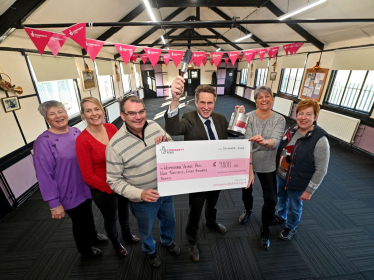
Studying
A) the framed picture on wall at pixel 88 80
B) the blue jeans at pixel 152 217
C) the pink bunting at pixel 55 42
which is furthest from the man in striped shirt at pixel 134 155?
→ the framed picture on wall at pixel 88 80

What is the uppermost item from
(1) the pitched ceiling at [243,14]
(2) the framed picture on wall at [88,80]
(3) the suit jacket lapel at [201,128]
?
(1) the pitched ceiling at [243,14]

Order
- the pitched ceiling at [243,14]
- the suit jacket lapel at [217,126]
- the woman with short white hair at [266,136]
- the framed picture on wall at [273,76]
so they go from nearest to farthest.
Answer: the suit jacket lapel at [217,126], the woman with short white hair at [266,136], the pitched ceiling at [243,14], the framed picture on wall at [273,76]

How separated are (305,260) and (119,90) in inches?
341

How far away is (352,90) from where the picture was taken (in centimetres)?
441

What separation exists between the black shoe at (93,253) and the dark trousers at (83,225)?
37 mm

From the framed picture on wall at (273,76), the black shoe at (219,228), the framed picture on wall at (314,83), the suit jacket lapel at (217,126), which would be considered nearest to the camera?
the suit jacket lapel at (217,126)

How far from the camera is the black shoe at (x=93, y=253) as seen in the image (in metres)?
1.74

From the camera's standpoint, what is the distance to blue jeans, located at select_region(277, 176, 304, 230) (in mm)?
1734

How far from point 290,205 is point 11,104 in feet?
13.8

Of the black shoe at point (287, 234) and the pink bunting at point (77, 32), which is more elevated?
the pink bunting at point (77, 32)

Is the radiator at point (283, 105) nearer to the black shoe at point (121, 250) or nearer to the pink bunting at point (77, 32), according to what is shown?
the pink bunting at point (77, 32)

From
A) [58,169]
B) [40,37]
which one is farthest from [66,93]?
[58,169]

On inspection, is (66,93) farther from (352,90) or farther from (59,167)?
(352,90)

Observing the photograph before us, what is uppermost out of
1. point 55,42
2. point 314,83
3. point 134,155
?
point 55,42
